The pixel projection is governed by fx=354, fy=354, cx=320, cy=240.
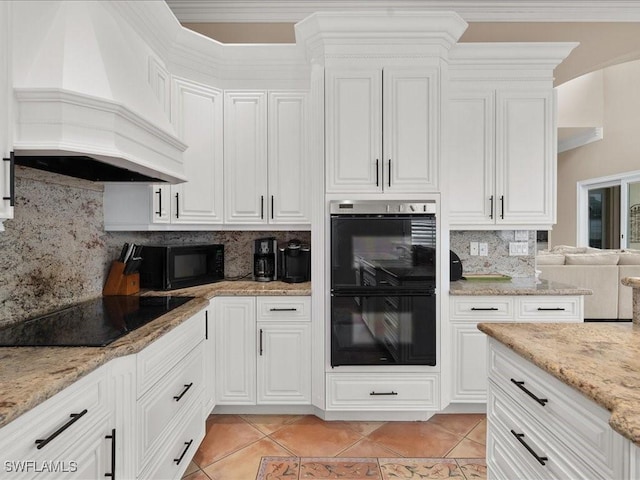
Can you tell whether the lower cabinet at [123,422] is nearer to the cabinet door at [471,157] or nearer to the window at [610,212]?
the cabinet door at [471,157]

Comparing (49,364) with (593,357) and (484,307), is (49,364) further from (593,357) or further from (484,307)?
(484,307)

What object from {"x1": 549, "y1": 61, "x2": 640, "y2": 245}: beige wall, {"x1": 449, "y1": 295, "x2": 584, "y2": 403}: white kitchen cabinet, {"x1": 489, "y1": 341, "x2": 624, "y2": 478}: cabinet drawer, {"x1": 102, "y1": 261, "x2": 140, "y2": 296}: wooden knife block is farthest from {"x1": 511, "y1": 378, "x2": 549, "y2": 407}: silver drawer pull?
{"x1": 549, "y1": 61, "x2": 640, "y2": 245}: beige wall

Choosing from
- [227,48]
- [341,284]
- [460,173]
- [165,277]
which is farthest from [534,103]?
[165,277]

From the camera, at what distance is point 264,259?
2.78 metres

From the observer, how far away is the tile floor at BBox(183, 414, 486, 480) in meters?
2.07

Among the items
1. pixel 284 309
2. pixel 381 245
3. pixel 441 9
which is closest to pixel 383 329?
pixel 381 245

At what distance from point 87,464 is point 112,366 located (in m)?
0.30

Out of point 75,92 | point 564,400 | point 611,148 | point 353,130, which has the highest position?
point 611,148

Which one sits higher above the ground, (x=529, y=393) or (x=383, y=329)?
(x=529, y=393)

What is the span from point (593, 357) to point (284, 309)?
1765mm

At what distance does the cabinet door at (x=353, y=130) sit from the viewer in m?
2.40

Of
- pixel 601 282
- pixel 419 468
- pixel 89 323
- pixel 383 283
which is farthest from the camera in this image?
pixel 601 282

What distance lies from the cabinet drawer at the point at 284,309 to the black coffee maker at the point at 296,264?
0.79 feet

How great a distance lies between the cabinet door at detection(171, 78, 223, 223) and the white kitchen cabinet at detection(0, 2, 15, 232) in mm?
1308
